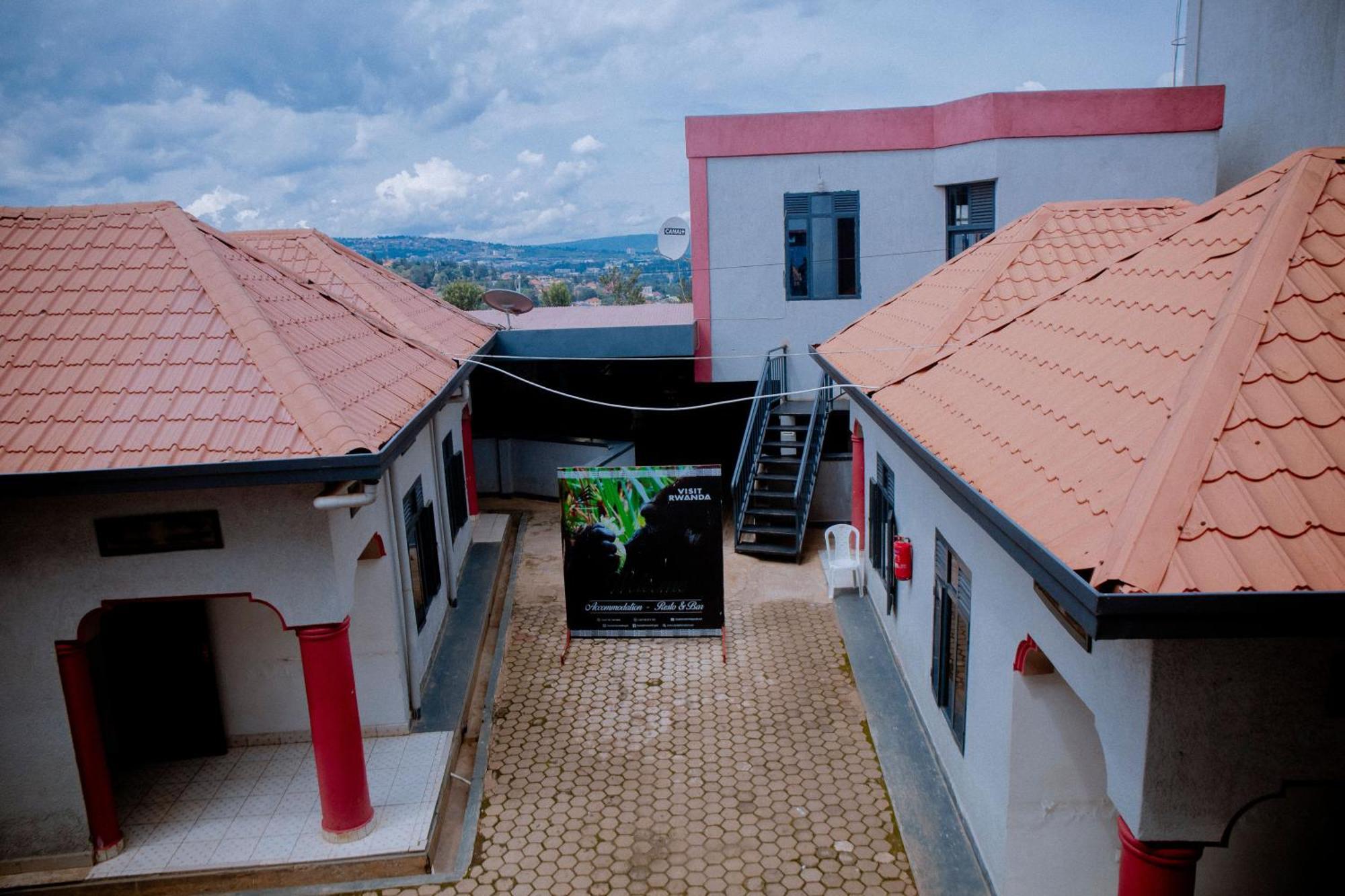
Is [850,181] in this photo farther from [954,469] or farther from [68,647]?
[68,647]

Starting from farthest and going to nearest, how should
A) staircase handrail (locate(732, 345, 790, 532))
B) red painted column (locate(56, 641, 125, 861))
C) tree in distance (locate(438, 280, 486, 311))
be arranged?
1. tree in distance (locate(438, 280, 486, 311))
2. staircase handrail (locate(732, 345, 790, 532))
3. red painted column (locate(56, 641, 125, 861))

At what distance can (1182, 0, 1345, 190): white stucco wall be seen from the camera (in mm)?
15234

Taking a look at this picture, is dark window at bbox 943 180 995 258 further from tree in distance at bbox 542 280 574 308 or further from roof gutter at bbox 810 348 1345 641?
tree in distance at bbox 542 280 574 308

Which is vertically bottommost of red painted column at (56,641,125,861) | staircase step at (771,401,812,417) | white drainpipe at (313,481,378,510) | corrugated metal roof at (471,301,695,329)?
red painted column at (56,641,125,861)

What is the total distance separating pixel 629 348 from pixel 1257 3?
13.8 m

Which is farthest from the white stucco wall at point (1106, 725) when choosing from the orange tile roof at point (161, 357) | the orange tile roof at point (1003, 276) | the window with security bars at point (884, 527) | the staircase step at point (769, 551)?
the orange tile roof at point (161, 357)

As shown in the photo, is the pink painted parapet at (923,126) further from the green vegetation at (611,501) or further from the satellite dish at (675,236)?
the green vegetation at (611,501)

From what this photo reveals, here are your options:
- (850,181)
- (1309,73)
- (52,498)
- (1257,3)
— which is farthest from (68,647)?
(1257,3)

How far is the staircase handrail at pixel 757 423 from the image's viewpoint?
1551 centimetres

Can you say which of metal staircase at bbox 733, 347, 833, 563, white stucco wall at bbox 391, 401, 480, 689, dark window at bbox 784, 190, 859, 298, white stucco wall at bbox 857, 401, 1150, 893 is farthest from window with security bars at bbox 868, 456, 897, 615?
dark window at bbox 784, 190, 859, 298

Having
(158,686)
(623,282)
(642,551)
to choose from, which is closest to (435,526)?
(642,551)

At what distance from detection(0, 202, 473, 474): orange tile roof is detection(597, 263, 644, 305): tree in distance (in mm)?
55822

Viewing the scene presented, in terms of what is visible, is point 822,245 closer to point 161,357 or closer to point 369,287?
point 369,287

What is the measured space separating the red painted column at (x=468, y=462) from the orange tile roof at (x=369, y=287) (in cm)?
142
